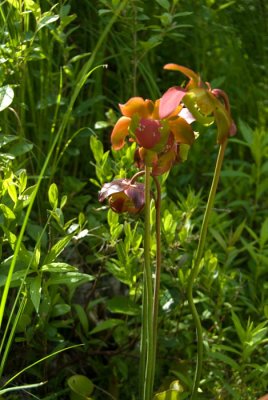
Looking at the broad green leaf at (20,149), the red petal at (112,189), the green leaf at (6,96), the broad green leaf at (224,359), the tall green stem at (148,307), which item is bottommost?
the broad green leaf at (224,359)

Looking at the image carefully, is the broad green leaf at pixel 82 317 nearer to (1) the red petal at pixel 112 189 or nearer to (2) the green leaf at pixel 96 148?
(2) the green leaf at pixel 96 148

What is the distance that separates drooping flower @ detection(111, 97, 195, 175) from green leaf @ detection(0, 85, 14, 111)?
34 centimetres

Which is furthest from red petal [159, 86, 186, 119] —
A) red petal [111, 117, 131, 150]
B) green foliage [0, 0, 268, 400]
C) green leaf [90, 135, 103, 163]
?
green leaf [90, 135, 103, 163]

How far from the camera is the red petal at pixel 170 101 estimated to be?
1.45 metres

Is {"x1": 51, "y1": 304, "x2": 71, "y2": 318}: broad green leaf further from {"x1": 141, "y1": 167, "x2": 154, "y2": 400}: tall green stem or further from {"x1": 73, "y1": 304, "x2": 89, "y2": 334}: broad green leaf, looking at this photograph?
{"x1": 141, "y1": 167, "x2": 154, "y2": 400}: tall green stem

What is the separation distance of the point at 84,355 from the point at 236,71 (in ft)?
4.38

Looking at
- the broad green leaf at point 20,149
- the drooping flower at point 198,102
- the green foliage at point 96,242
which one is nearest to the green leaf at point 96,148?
the green foliage at point 96,242

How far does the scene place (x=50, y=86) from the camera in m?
2.43

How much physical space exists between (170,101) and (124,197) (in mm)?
238

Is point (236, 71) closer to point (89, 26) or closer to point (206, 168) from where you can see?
point (206, 168)

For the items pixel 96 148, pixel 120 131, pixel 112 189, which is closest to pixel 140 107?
pixel 120 131

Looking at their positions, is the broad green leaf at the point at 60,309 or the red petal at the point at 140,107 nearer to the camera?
the red petal at the point at 140,107

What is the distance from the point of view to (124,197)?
162cm

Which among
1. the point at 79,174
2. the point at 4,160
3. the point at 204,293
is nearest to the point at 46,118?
the point at 79,174
